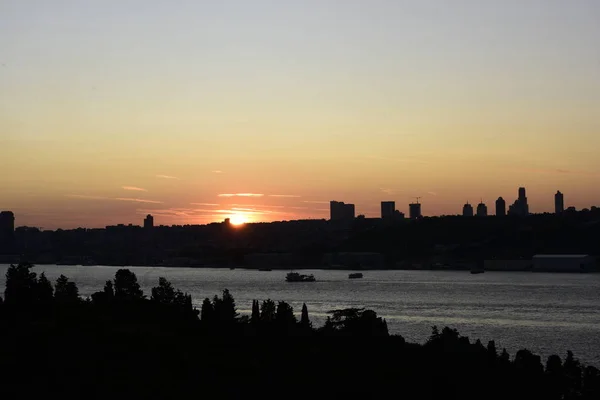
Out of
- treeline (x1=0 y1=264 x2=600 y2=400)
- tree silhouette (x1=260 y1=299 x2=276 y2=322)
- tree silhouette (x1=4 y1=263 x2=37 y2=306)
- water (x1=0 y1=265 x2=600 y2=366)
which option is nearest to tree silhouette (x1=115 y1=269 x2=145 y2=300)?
tree silhouette (x1=4 y1=263 x2=37 y2=306)

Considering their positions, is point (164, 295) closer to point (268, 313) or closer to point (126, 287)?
point (126, 287)

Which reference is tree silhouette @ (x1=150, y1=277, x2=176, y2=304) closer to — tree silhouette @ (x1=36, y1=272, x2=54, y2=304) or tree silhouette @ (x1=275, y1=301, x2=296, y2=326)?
tree silhouette @ (x1=36, y1=272, x2=54, y2=304)

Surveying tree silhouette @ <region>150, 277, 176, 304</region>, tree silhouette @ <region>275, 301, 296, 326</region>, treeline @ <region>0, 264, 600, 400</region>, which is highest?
tree silhouette @ <region>150, 277, 176, 304</region>

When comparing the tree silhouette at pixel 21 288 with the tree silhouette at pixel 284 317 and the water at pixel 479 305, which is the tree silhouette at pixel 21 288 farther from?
the water at pixel 479 305

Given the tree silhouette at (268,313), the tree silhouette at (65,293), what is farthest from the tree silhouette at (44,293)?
the tree silhouette at (268,313)

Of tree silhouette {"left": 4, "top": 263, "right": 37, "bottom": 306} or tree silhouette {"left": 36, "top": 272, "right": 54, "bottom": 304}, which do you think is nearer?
tree silhouette {"left": 4, "top": 263, "right": 37, "bottom": 306}

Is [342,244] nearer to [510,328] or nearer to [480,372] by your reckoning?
[510,328]

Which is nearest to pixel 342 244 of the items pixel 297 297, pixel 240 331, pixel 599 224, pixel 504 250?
pixel 504 250
